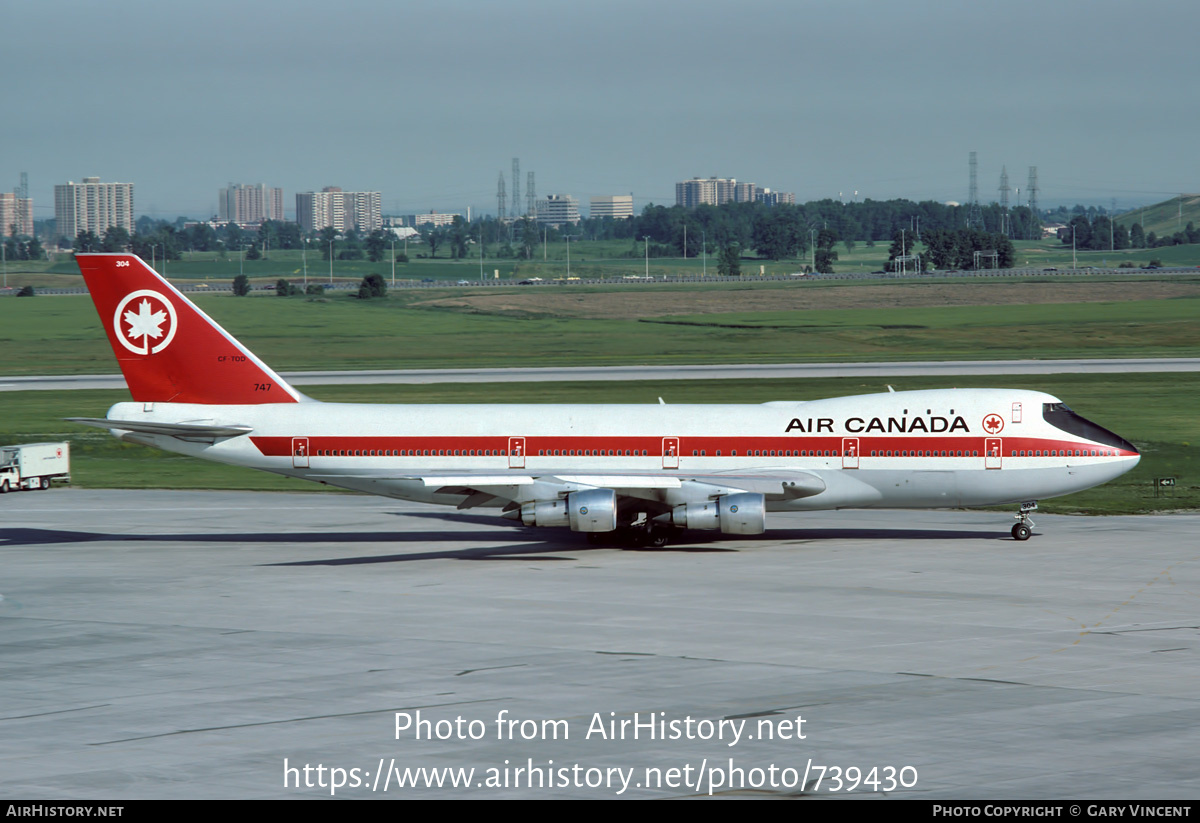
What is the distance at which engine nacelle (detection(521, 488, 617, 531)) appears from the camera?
134 ft

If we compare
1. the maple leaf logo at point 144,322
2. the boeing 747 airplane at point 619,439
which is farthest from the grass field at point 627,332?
the maple leaf logo at point 144,322

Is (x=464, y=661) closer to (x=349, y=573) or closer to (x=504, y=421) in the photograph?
(x=349, y=573)

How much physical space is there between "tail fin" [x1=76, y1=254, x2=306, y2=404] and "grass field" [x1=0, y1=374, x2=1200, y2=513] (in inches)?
615

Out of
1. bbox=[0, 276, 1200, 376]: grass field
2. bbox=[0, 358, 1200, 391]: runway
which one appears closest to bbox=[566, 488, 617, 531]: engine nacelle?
bbox=[0, 358, 1200, 391]: runway

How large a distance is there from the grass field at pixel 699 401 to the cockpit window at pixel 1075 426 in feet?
24.2

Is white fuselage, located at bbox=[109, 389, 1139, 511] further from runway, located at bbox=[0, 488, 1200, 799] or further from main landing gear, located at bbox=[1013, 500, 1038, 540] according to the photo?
runway, located at bbox=[0, 488, 1200, 799]

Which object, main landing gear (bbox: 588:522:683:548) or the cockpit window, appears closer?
the cockpit window

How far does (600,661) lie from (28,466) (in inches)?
1574

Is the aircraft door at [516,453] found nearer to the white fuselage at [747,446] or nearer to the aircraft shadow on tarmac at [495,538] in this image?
the white fuselage at [747,446]

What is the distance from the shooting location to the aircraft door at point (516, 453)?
148ft

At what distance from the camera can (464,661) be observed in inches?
1142

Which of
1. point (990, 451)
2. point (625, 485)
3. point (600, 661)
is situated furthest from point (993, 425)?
point (600, 661)

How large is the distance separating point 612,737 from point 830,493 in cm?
2259
